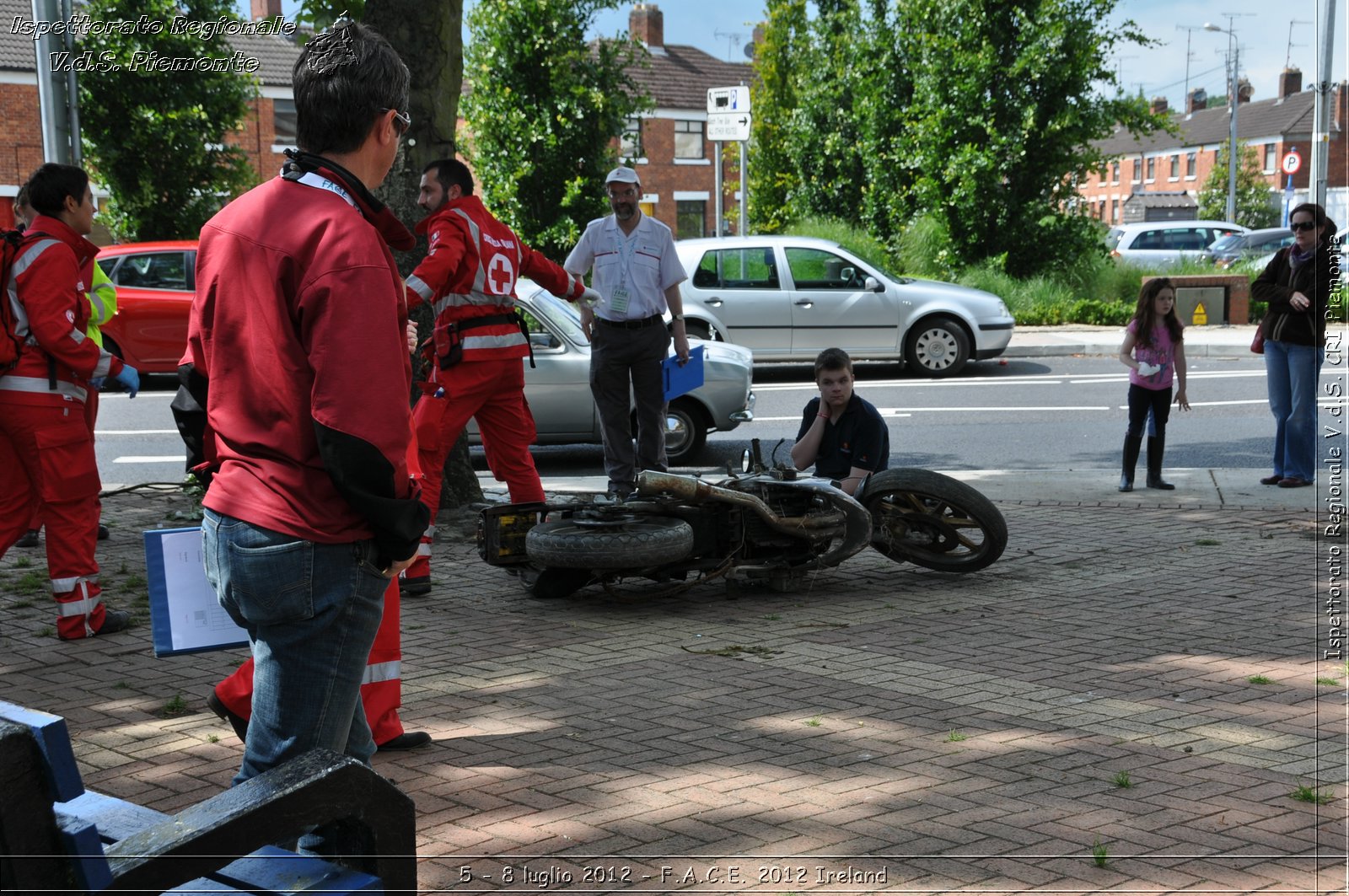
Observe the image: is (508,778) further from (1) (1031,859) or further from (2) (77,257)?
(2) (77,257)

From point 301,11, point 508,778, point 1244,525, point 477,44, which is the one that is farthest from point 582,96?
point 508,778

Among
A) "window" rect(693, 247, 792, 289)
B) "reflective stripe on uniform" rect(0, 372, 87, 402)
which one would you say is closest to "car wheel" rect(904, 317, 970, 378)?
"window" rect(693, 247, 792, 289)

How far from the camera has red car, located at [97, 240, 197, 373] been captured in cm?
1769

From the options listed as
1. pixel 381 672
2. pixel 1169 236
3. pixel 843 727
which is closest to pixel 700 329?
pixel 843 727

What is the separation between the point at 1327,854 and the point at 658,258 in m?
6.33

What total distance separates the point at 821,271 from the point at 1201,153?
7747cm

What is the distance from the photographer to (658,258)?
30.2ft

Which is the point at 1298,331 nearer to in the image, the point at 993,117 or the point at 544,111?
the point at 993,117

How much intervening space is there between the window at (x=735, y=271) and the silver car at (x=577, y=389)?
576 centimetres

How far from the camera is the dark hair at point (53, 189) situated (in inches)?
236

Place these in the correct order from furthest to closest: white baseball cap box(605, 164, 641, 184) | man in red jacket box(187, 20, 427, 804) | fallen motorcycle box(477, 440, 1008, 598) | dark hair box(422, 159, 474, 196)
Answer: white baseball cap box(605, 164, 641, 184)
dark hair box(422, 159, 474, 196)
fallen motorcycle box(477, 440, 1008, 598)
man in red jacket box(187, 20, 427, 804)

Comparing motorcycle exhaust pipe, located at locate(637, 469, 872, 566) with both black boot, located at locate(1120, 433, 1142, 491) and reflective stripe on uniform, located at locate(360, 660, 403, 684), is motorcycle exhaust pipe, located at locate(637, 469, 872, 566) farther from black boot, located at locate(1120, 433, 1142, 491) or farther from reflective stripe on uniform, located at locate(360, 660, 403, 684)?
black boot, located at locate(1120, 433, 1142, 491)

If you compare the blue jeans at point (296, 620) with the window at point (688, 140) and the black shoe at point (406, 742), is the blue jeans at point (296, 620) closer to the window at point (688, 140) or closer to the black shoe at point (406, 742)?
the black shoe at point (406, 742)

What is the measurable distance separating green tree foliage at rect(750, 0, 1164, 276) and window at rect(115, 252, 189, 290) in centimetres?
1270
